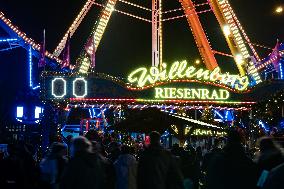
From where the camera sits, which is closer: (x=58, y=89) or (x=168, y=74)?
(x=58, y=89)

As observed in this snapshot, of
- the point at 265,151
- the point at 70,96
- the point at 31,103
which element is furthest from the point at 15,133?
the point at 265,151

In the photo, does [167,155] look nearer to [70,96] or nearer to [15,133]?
[70,96]

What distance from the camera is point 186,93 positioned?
24641 mm

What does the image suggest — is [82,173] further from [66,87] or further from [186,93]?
[186,93]

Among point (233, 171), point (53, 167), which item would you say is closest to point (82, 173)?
point (53, 167)

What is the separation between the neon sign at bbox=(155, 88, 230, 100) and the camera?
2453cm

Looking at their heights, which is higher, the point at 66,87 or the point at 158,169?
the point at 66,87

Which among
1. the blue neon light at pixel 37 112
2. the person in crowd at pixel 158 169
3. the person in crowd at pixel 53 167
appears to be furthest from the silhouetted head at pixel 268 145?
the blue neon light at pixel 37 112

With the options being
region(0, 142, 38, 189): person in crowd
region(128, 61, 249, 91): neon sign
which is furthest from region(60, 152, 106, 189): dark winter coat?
region(128, 61, 249, 91): neon sign

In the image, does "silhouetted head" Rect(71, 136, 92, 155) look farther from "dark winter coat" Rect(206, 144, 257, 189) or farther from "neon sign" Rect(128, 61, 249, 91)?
"neon sign" Rect(128, 61, 249, 91)

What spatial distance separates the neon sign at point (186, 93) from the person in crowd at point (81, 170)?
17.9 m

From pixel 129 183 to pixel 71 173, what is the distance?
8.03 ft

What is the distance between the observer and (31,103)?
126ft

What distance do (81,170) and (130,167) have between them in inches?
94.3
